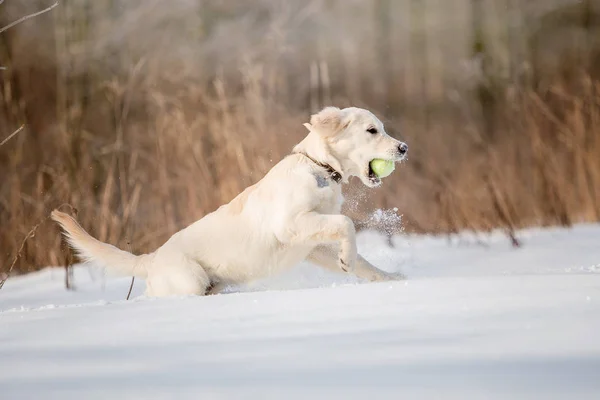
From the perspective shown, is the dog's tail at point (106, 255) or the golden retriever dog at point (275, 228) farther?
the dog's tail at point (106, 255)

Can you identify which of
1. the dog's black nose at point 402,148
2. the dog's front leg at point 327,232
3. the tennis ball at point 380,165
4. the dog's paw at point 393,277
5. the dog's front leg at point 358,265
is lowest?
the dog's paw at point 393,277

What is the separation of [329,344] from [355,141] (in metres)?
2.02

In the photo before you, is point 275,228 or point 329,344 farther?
point 275,228

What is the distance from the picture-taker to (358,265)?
3.71 metres

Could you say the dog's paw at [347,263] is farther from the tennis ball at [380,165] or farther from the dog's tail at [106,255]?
the dog's tail at [106,255]

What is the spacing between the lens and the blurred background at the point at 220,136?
547cm

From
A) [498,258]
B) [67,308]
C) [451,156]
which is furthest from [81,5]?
[67,308]

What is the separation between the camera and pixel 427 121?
10641 millimetres

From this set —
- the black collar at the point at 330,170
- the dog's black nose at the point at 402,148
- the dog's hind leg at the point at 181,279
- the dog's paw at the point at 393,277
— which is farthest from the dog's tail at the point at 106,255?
the dog's black nose at the point at 402,148

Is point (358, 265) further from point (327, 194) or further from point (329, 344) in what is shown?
point (329, 344)

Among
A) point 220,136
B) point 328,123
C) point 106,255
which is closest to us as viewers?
point 328,123

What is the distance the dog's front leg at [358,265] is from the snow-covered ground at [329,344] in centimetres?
113

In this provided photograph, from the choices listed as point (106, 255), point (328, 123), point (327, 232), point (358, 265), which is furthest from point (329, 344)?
point (106, 255)

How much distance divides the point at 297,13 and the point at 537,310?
380 inches
